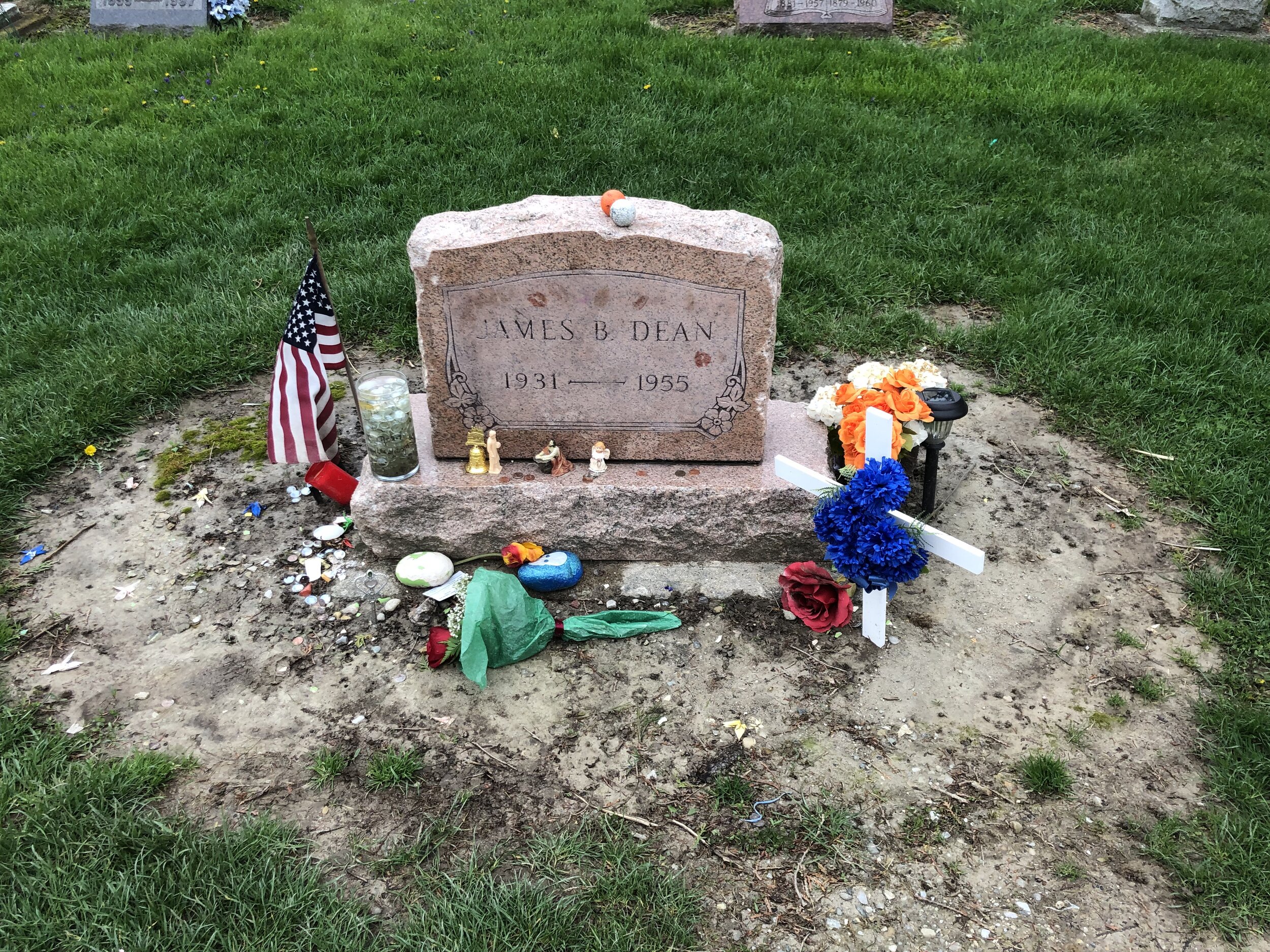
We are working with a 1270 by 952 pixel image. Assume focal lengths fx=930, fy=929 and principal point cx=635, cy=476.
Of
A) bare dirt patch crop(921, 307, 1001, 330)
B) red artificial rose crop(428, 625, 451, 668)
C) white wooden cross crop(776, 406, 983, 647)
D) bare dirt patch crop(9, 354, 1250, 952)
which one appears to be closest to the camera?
bare dirt patch crop(9, 354, 1250, 952)

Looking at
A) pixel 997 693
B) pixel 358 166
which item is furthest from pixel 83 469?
pixel 997 693

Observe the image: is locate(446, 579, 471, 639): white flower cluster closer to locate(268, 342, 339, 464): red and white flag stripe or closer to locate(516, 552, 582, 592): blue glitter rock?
locate(516, 552, 582, 592): blue glitter rock

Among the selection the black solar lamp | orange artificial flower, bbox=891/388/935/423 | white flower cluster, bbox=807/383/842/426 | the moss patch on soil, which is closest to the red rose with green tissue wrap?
the moss patch on soil

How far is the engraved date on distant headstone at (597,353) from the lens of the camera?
3830mm

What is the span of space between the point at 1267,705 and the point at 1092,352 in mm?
2447

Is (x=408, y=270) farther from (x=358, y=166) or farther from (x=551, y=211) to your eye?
(x=551, y=211)

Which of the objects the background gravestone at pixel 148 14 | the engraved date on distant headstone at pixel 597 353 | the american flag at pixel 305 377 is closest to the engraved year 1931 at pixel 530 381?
the engraved date on distant headstone at pixel 597 353

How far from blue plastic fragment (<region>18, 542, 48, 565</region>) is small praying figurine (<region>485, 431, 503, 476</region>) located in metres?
2.05

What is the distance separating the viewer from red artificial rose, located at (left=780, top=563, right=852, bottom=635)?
12.3ft

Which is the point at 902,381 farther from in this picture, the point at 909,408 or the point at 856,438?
A: the point at 856,438

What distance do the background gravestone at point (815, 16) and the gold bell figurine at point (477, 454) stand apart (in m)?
6.82

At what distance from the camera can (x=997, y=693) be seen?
3529mm

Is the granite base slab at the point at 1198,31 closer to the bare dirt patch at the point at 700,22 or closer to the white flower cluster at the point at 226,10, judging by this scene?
the bare dirt patch at the point at 700,22

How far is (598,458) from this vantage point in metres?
4.10
